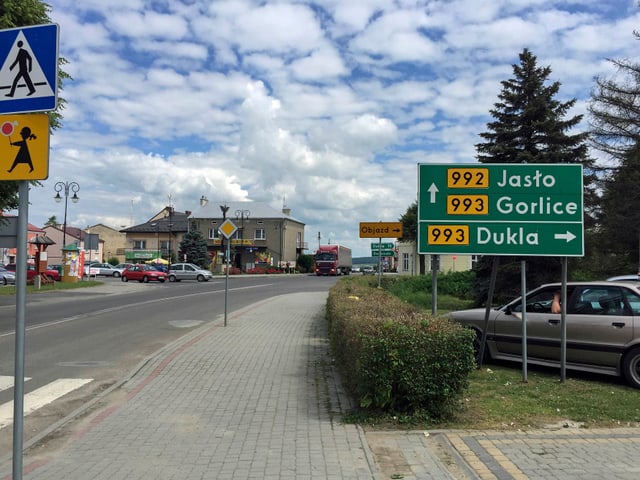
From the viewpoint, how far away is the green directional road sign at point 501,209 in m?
8.50

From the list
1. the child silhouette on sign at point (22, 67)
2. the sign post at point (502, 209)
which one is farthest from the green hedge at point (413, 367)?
the child silhouette on sign at point (22, 67)

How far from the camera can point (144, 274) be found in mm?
48500

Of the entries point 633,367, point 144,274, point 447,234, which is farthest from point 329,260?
point 633,367

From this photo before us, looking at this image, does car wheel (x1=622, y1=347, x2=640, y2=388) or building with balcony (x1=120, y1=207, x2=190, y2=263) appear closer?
car wheel (x1=622, y1=347, x2=640, y2=388)

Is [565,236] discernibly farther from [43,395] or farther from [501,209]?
[43,395]

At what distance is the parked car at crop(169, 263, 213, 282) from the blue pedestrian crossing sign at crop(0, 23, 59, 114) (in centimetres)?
4808

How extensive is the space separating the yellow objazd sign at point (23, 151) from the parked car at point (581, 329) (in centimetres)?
733

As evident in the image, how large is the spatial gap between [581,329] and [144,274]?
44567 millimetres

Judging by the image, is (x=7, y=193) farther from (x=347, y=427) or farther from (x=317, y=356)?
(x=347, y=427)

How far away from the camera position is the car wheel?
755cm

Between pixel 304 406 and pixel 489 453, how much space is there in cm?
230

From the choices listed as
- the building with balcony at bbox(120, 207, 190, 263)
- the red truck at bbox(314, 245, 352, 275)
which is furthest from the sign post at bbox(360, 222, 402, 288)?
the building with balcony at bbox(120, 207, 190, 263)

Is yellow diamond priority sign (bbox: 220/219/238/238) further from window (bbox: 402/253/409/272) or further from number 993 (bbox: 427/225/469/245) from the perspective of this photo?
window (bbox: 402/253/409/272)

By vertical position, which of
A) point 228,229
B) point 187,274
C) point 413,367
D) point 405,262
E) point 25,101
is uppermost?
point 25,101
